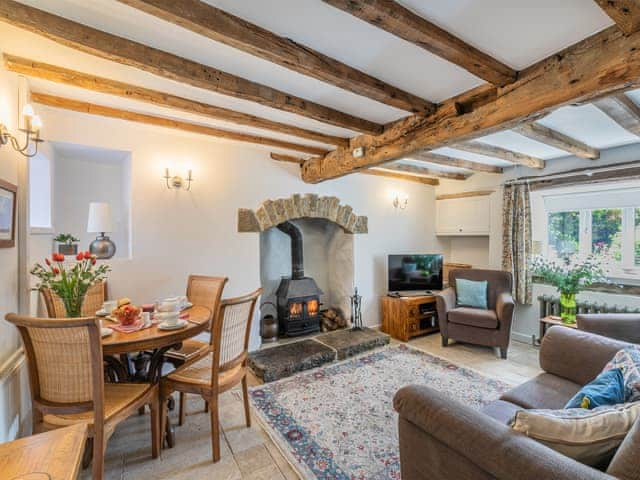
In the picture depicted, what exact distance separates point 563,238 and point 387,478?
3.84 meters

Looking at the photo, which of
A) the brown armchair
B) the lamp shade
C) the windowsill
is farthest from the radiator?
the lamp shade

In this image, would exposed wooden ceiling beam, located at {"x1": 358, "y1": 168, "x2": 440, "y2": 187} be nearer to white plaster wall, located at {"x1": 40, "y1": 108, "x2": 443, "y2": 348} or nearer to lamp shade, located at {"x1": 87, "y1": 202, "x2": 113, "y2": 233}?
white plaster wall, located at {"x1": 40, "y1": 108, "x2": 443, "y2": 348}

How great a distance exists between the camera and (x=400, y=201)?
4785 millimetres

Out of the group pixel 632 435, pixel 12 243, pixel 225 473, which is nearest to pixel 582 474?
pixel 632 435

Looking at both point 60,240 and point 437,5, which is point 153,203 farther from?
point 437,5

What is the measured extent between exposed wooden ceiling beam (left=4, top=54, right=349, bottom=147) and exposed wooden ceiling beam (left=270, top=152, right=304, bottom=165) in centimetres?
86

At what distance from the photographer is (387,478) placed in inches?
67.6

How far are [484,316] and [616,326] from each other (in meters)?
1.22

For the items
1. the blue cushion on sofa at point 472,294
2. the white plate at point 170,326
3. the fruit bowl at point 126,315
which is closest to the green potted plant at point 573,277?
the blue cushion on sofa at point 472,294

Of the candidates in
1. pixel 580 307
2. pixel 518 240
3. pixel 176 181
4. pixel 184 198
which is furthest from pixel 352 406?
pixel 518 240

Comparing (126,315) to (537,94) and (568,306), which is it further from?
(568,306)

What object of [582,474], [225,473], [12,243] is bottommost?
[225,473]

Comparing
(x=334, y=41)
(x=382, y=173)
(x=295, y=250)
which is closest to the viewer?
(x=334, y=41)

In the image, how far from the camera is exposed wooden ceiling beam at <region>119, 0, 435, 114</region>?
127 centimetres
